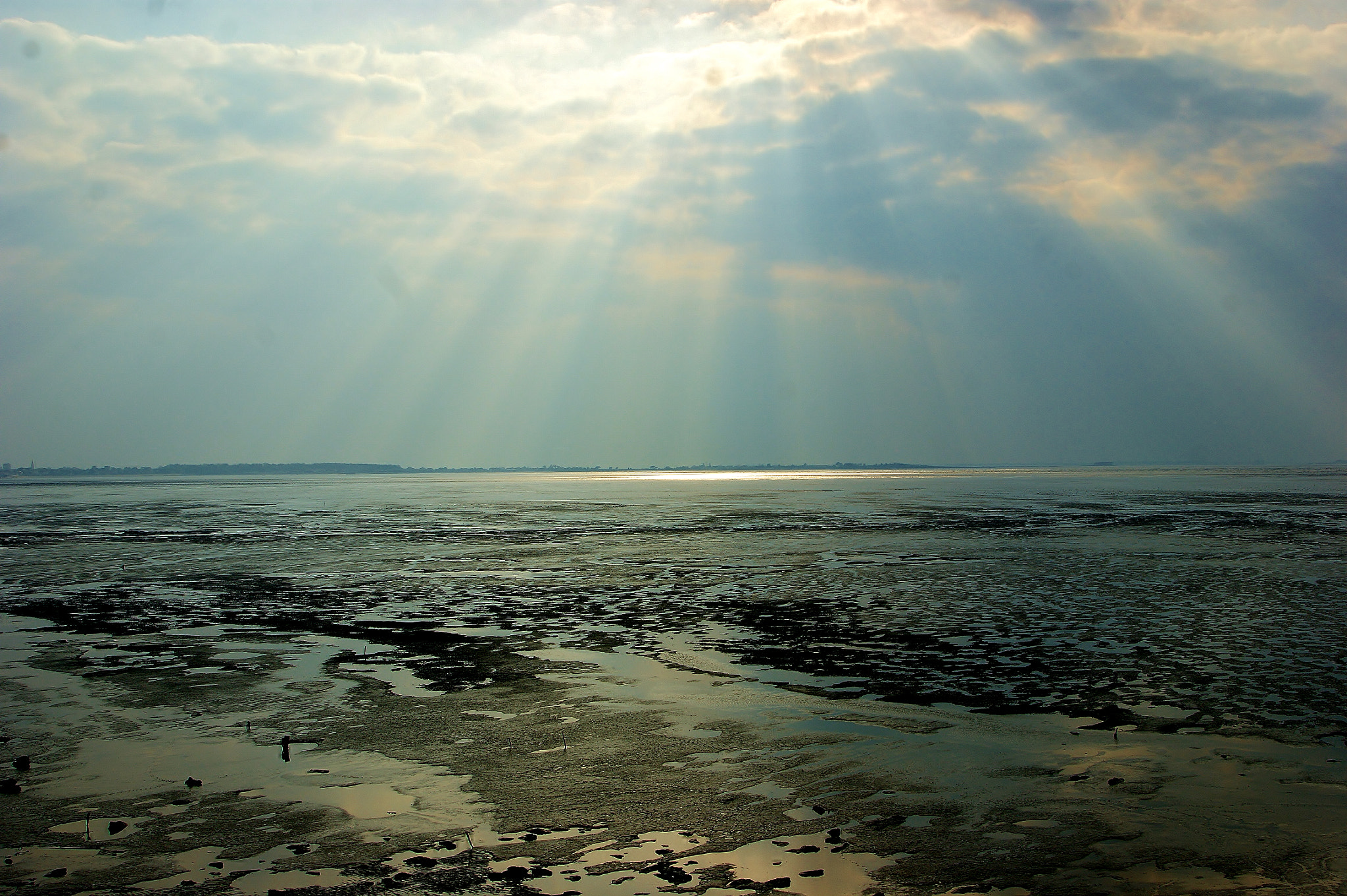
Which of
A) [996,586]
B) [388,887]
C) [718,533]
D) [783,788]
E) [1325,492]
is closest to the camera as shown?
[388,887]

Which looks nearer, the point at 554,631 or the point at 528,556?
the point at 554,631

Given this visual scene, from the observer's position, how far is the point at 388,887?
19.4 feet

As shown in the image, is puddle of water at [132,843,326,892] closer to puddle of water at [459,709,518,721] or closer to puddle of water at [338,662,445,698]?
puddle of water at [459,709,518,721]

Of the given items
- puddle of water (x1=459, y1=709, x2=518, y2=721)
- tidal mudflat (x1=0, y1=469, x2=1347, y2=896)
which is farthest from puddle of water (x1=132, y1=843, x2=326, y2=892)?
puddle of water (x1=459, y1=709, x2=518, y2=721)

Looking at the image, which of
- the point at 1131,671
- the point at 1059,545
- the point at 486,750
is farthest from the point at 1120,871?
the point at 1059,545

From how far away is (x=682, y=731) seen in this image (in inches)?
377

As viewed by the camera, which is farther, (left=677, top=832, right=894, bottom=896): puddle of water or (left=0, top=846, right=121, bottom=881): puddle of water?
(left=0, top=846, right=121, bottom=881): puddle of water

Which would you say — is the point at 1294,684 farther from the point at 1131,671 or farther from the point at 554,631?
the point at 554,631

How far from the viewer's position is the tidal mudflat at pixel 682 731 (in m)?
6.33

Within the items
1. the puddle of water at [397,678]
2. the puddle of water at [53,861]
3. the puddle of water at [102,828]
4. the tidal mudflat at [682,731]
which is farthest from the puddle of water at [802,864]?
the puddle of water at [397,678]

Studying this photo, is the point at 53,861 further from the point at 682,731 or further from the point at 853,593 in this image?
the point at 853,593

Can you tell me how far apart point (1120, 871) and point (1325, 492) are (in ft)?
282

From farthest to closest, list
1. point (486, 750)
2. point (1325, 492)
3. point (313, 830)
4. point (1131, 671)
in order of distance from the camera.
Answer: point (1325, 492)
point (1131, 671)
point (486, 750)
point (313, 830)

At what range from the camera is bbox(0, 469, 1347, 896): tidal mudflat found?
633cm
